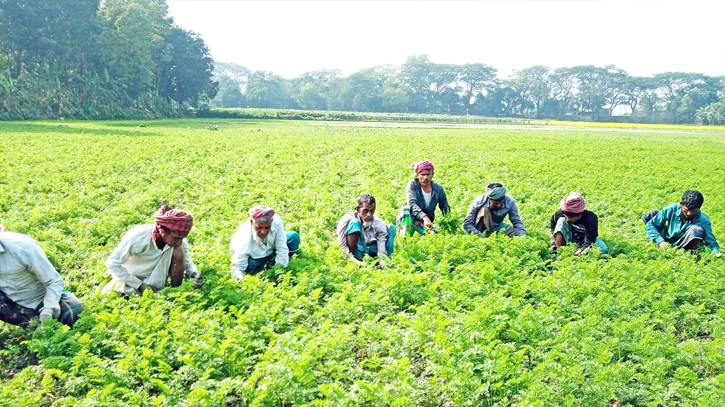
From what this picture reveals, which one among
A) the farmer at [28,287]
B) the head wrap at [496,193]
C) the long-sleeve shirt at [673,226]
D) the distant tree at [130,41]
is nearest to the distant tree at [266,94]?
the distant tree at [130,41]

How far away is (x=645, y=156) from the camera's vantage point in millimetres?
22328

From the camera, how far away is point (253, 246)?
631cm

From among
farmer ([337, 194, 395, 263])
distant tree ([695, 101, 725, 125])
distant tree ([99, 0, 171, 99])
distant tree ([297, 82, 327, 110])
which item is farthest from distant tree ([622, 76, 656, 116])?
farmer ([337, 194, 395, 263])

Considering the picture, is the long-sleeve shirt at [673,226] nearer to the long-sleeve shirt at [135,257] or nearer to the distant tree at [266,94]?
the long-sleeve shirt at [135,257]

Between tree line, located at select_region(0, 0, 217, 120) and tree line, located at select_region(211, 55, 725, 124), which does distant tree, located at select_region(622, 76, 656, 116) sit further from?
tree line, located at select_region(0, 0, 217, 120)

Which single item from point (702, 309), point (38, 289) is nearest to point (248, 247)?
point (38, 289)

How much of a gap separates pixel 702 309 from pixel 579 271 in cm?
140

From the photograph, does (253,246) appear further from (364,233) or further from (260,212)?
(364,233)

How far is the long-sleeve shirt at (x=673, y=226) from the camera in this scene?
7785 millimetres

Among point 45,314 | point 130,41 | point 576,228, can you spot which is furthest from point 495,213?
point 130,41

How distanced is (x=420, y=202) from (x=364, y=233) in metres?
1.87

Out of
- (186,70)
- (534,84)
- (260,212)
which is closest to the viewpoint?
(260,212)

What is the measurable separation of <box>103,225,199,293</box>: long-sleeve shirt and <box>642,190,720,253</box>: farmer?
760 cm

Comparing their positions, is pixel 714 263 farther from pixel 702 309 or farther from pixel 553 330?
pixel 553 330
